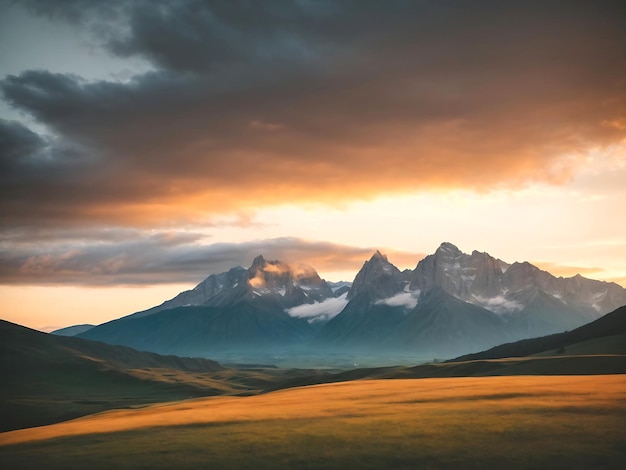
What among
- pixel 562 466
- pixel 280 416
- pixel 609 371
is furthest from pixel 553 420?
pixel 609 371

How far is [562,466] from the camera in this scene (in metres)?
35.5

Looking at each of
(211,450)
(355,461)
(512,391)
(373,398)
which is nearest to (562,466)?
(355,461)

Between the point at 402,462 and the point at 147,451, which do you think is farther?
the point at 147,451

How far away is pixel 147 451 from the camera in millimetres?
44281

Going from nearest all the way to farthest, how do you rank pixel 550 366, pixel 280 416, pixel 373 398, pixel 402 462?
pixel 402 462 → pixel 280 416 → pixel 373 398 → pixel 550 366

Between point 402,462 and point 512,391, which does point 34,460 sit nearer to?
point 402,462

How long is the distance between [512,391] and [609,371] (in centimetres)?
5988

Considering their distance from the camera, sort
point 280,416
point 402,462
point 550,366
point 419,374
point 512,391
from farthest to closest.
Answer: point 419,374, point 550,366, point 512,391, point 280,416, point 402,462

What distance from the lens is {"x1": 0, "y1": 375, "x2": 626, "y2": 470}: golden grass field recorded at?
3819 centimetres

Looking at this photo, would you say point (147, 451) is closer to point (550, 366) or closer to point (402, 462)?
point (402, 462)

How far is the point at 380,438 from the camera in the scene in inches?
1705

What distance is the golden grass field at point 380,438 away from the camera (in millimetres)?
38188

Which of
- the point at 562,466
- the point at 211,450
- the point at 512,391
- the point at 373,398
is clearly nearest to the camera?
the point at 562,466

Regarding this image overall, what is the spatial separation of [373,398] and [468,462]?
33.0 m
